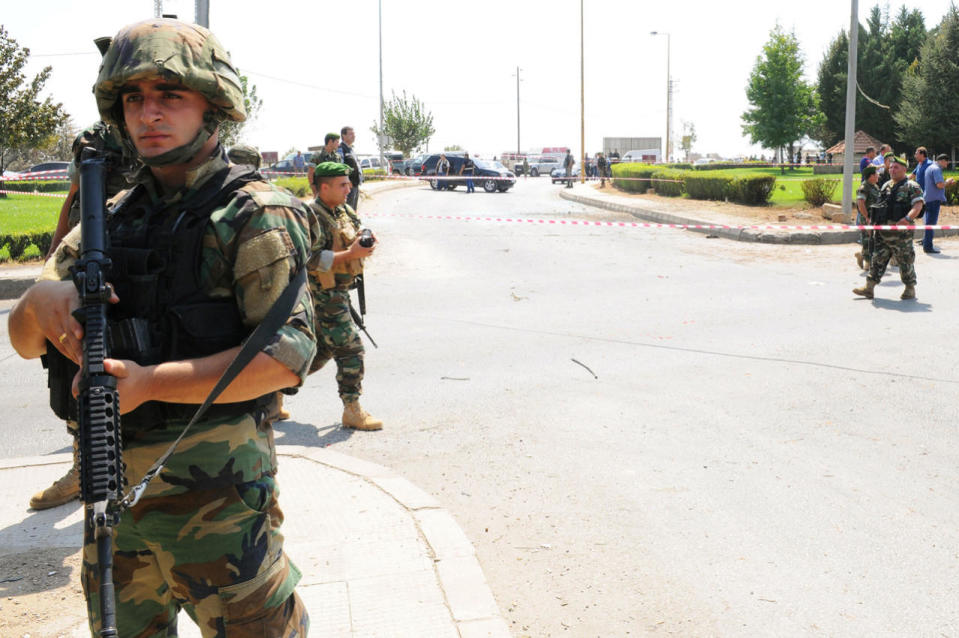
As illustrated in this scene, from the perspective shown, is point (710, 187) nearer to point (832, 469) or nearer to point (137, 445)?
point (832, 469)

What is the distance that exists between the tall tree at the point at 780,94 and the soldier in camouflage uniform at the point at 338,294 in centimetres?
5253

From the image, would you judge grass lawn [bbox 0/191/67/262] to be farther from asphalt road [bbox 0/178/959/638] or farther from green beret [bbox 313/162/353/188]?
green beret [bbox 313/162/353/188]

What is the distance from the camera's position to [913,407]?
629cm

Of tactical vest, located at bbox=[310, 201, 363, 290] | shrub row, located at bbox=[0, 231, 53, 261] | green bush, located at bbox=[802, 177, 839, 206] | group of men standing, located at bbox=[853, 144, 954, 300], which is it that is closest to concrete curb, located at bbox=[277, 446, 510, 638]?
tactical vest, located at bbox=[310, 201, 363, 290]

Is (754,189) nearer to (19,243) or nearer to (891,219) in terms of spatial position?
(891,219)

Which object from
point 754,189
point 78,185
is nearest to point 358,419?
point 78,185

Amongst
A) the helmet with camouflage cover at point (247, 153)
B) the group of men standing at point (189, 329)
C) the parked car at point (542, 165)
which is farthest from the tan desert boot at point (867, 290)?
the parked car at point (542, 165)

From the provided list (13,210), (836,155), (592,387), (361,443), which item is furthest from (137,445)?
(836,155)

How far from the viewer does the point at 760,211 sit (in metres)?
21.4

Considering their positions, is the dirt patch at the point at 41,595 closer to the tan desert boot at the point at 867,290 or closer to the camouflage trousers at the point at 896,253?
the tan desert boot at the point at 867,290

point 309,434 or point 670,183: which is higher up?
point 670,183

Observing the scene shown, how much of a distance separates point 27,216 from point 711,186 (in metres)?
17.6

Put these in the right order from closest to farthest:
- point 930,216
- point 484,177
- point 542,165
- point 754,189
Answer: point 930,216
point 754,189
point 484,177
point 542,165

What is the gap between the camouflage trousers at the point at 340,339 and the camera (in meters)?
5.81
